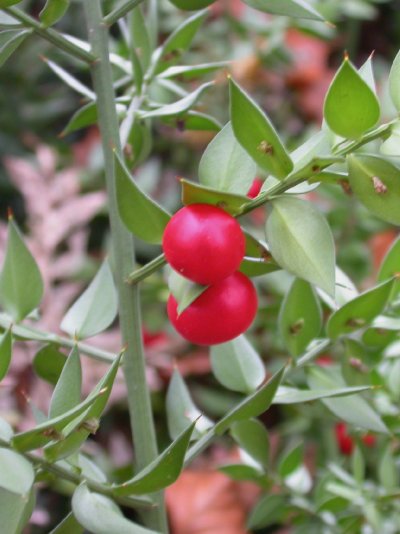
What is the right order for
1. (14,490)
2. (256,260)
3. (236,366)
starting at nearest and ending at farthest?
1. (14,490)
2. (256,260)
3. (236,366)

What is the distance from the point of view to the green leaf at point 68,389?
17.7 inches

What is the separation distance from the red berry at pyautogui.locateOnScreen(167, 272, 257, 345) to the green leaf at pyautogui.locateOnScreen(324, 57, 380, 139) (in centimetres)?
11

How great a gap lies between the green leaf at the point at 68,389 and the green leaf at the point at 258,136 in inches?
5.9

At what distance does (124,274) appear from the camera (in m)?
0.54

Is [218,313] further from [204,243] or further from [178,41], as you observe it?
[178,41]

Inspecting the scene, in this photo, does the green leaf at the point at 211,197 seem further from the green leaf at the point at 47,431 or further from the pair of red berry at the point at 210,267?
the green leaf at the point at 47,431

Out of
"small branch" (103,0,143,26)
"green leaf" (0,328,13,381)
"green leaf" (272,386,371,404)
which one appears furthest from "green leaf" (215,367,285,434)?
"small branch" (103,0,143,26)

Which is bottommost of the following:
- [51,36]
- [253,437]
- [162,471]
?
[253,437]

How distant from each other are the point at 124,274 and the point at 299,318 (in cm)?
13

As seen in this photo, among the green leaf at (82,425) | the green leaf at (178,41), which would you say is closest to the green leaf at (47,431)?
the green leaf at (82,425)

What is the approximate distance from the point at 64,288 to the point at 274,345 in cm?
33

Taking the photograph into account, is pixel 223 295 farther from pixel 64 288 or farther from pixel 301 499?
pixel 64 288

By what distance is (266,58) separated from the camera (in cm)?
142

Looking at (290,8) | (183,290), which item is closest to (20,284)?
(183,290)
